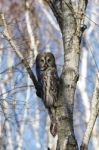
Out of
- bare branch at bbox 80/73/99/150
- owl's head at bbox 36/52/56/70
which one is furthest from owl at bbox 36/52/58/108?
bare branch at bbox 80/73/99/150

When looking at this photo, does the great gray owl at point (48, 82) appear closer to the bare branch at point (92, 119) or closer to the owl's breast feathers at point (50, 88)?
the owl's breast feathers at point (50, 88)

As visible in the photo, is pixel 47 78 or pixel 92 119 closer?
pixel 92 119

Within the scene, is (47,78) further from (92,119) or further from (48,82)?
(92,119)

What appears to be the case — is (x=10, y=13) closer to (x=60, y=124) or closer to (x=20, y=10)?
(x=20, y=10)

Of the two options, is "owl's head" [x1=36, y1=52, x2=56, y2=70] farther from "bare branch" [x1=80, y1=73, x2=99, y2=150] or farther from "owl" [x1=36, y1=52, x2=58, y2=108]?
"bare branch" [x1=80, y1=73, x2=99, y2=150]

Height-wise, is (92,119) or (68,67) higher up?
(68,67)

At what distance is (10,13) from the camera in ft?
29.8

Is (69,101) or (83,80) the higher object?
(69,101)

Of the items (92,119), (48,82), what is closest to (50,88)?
(48,82)

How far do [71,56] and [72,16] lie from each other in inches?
7.2

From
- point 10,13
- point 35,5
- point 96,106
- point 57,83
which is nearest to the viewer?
point 96,106

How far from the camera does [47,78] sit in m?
2.36

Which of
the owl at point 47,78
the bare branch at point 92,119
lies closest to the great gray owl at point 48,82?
the owl at point 47,78

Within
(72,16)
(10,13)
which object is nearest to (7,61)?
(10,13)
